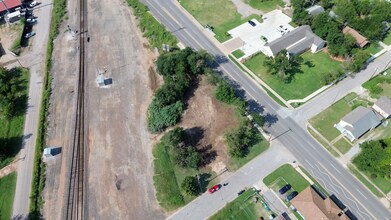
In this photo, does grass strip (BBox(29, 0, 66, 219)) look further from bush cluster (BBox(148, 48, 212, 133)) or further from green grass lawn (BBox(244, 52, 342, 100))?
green grass lawn (BBox(244, 52, 342, 100))

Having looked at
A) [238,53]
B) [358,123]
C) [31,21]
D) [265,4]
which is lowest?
[358,123]

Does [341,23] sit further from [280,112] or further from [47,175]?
[47,175]

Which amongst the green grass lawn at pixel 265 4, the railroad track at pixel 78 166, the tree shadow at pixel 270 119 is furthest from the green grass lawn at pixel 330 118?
the railroad track at pixel 78 166

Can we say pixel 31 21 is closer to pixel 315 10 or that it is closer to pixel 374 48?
pixel 315 10

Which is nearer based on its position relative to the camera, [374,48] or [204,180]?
[204,180]

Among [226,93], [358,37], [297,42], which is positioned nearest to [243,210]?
[226,93]

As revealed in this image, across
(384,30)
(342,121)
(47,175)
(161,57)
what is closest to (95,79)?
(161,57)
